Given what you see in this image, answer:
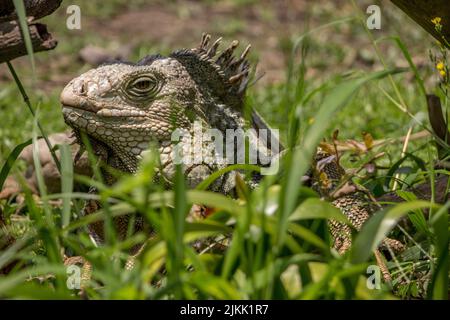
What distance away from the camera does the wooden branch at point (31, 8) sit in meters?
4.44

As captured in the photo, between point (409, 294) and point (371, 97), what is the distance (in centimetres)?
528

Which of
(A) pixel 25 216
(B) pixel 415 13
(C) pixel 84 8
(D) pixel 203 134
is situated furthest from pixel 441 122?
(C) pixel 84 8

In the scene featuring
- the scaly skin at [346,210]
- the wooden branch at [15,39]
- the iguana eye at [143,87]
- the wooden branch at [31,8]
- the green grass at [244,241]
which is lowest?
the scaly skin at [346,210]

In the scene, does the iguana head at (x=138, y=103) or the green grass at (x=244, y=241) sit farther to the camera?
the iguana head at (x=138, y=103)

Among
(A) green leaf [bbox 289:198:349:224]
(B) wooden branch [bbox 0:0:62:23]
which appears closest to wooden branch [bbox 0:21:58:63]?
(B) wooden branch [bbox 0:0:62:23]

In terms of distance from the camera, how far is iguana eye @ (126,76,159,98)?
15.1 ft

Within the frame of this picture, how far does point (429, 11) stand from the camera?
468 centimetres

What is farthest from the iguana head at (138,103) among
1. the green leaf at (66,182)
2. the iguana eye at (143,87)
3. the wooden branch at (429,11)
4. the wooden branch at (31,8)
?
the wooden branch at (429,11)

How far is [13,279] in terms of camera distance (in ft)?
8.49

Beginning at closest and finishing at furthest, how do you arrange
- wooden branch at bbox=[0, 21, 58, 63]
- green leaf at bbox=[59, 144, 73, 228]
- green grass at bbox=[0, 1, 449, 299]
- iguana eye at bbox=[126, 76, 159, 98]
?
green grass at bbox=[0, 1, 449, 299], green leaf at bbox=[59, 144, 73, 228], wooden branch at bbox=[0, 21, 58, 63], iguana eye at bbox=[126, 76, 159, 98]

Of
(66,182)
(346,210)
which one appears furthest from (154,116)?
(66,182)

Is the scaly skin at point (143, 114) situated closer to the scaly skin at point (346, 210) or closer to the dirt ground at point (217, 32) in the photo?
the scaly skin at point (346, 210)

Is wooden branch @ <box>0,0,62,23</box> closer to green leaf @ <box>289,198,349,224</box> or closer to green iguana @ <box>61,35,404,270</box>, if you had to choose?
green iguana @ <box>61,35,404,270</box>

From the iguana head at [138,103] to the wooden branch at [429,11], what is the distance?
1.02 metres
